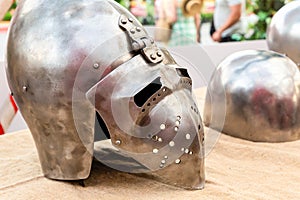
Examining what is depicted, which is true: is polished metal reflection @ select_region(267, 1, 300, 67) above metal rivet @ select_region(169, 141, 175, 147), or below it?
below

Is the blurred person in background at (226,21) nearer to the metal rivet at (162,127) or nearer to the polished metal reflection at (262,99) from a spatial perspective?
the polished metal reflection at (262,99)

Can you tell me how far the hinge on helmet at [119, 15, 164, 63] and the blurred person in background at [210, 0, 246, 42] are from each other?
1.51 m

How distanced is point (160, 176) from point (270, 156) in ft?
0.99

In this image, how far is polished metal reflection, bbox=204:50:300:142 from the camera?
1.09 meters

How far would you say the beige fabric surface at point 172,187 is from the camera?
2.48 ft

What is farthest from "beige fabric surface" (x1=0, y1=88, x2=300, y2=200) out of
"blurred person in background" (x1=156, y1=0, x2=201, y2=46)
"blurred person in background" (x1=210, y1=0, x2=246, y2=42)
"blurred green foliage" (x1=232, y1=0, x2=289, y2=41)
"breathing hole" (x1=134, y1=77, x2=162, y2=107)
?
"blurred green foliage" (x1=232, y1=0, x2=289, y2=41)

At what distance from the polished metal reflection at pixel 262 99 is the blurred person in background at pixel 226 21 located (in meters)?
1.09

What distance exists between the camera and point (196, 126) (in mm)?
740

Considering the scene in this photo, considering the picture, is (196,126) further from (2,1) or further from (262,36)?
(262,36)

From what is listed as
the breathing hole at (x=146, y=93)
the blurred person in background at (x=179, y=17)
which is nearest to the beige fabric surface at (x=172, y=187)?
the breathing hole at (x=146, y=93)

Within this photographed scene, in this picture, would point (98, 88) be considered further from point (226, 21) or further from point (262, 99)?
point (226, 21)

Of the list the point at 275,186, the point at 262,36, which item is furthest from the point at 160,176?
the point at 262,36

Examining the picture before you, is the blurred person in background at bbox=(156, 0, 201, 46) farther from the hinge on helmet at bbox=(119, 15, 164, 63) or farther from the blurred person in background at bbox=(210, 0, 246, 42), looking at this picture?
the hinge on helmet at bbox=(119, 15, 164, 63)

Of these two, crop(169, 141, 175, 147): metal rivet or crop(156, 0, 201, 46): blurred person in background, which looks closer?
crop(169, 141, 175, 147): metal rivet
